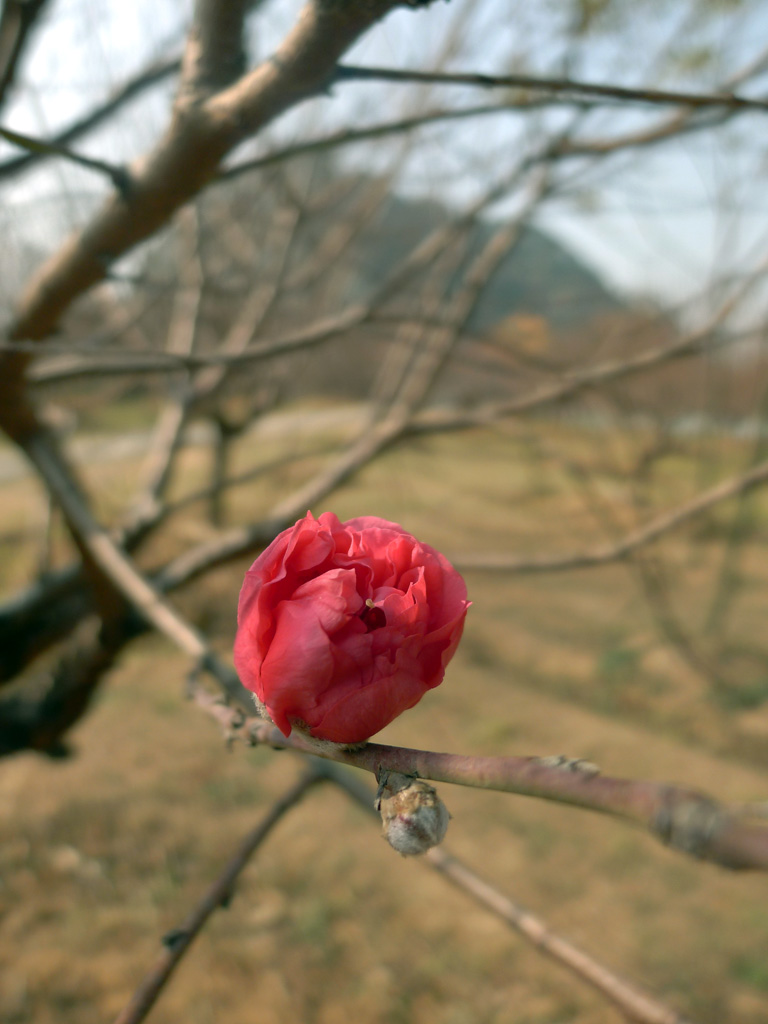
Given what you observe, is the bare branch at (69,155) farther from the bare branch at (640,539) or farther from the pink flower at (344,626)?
the bare branch at (640,539)

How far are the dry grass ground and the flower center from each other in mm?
1569

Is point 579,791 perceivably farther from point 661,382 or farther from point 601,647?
point 661,382

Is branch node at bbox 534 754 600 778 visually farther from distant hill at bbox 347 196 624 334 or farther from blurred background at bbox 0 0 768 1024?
distant hill at bbox 347 196 624 334

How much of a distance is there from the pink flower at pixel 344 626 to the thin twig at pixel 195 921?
0.51 meters

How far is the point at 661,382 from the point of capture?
7289 millimetres

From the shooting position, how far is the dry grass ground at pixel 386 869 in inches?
84.6

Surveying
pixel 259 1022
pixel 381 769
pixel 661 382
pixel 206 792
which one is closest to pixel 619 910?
pixel 259 1022

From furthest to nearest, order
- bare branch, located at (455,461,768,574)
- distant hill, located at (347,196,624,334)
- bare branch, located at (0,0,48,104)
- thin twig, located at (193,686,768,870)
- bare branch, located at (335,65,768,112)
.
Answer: distant hill, located at (347,196,624,334)
bare branch, located at (455,461,768,574)
bare branch, located at (0,0,48,104)
bare branch, located at (335,65,768,112)
thin twig, located at (193,686,768,870)

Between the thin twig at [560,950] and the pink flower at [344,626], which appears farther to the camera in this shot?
the thin twig at [560,950]

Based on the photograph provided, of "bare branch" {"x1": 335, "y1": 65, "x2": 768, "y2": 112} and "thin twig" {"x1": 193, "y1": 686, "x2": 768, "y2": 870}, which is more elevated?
"bare branch" {"x1": 335, "y1": 65, "x2": 768, "y2": 112}

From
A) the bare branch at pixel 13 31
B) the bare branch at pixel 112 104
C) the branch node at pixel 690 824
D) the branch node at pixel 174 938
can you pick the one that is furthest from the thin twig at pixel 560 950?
the bare branch at pixel 112 104

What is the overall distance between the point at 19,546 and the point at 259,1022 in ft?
16.1

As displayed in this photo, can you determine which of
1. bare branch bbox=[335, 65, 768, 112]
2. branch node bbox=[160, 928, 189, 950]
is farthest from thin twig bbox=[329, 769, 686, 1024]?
bare branch bbox=[335, 65, 768, 112]

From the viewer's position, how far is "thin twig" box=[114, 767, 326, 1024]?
0.81 meters
